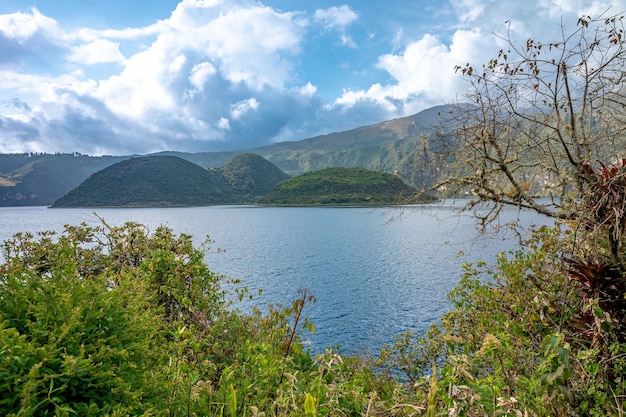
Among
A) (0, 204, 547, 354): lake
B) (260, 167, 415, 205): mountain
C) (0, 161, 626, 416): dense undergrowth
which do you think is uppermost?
(260, 167, 415, 205): mountain

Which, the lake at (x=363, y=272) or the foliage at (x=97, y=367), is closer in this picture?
the foliage at (x=97, y=367)

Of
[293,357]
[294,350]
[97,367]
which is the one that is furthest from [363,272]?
[97,367]

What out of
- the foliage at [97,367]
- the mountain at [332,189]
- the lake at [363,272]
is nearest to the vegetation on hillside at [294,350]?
the foliage at [97,367]

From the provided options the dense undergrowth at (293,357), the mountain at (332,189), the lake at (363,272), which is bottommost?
the lake at (363,272)

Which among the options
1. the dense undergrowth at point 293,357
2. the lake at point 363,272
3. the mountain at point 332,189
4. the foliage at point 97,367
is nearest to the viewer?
the foliage at point 97,367

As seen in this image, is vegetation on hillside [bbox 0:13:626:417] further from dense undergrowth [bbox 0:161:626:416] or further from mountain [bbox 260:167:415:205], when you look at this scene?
mountain [bbox 260:167:415:205]

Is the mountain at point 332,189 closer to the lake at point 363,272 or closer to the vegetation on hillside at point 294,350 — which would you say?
the lake at point 363,272

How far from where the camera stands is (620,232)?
13.0ft

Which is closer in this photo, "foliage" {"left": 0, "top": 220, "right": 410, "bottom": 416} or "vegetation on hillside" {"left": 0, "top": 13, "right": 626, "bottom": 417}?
"foliage" {"left": 0, "top": 220, "right": 410, "bottom": 416}

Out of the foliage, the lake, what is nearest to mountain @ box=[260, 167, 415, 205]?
the lake

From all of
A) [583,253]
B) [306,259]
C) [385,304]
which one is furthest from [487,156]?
[306,259]

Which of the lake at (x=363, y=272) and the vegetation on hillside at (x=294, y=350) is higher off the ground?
the vegetation on hillside at (x=294, y=350)

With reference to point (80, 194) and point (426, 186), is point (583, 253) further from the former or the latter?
point (80, 194)

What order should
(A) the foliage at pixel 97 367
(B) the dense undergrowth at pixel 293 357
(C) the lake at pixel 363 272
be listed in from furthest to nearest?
(C) the lake at pixel 363 272 → (B) the dense undergrowth at pixel 293 357 → (A) the foliage at pixel 97 367
